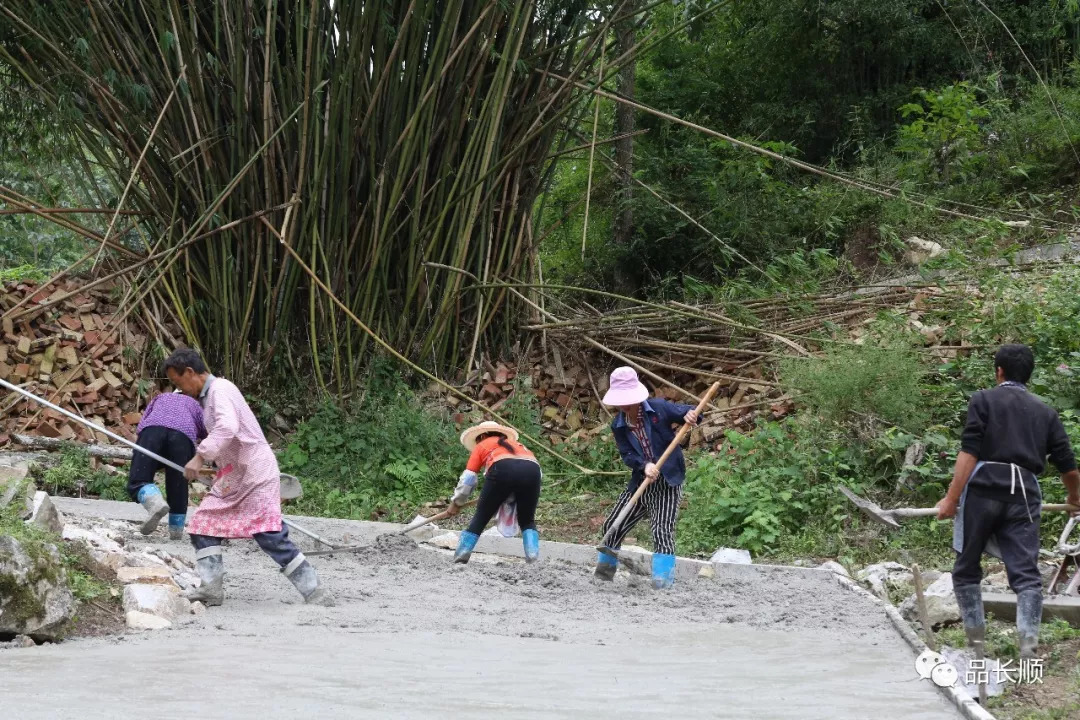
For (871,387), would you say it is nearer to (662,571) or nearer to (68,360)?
(662,571)

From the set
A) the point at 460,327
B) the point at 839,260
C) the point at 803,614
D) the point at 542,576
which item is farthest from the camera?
the point at 839,260

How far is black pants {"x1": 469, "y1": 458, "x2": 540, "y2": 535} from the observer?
639 centimetres

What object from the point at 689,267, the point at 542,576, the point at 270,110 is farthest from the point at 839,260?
the point at 542,576

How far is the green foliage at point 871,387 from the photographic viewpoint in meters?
7.27

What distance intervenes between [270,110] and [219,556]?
4.54 metres

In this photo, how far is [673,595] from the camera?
18.7 feet

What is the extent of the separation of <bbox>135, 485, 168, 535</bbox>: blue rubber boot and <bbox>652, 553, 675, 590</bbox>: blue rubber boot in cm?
280

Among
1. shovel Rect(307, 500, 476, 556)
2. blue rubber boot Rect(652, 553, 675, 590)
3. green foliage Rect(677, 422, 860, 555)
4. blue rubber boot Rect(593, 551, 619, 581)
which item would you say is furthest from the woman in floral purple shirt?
green foliage Rect(677, 422, 860, 555)

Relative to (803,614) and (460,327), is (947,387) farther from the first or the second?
(460,327)

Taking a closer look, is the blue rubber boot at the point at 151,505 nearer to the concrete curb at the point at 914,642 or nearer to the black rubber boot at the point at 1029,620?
the concrete curb at the point at 914,642

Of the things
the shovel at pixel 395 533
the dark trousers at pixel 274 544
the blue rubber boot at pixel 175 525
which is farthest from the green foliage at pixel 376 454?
the dark trousers at pixel 274 544

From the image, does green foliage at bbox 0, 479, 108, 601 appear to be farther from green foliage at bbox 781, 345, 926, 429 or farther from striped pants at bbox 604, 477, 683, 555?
green foliage at bbox 781, 345, 926, 429

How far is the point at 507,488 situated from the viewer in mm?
6410

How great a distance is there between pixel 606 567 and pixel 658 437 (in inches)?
29.1
